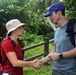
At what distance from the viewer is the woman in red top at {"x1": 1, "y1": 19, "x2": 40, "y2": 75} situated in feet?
12.7

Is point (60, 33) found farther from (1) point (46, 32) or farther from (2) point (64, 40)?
(1) point (46, 32)

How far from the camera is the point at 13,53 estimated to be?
12.7 ft

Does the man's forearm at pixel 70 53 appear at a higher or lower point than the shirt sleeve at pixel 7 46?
lower

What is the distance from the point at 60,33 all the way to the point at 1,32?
738 cm

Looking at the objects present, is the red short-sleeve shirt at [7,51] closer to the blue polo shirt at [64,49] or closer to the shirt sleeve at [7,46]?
the shirt sleeve at [7,46]

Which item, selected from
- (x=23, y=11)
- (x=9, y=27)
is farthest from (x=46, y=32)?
(x=9, y=27)

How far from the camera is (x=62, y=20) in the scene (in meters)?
3.84

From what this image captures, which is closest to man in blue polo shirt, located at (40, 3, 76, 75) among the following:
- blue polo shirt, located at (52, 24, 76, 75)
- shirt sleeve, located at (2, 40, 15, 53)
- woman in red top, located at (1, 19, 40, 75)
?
blue polo shirt, located at (52, 24, 76, 75)

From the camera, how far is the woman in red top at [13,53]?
12.7 ft

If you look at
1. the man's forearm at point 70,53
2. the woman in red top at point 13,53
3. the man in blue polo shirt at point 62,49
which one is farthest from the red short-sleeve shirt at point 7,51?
the man's forearm at point 70,53

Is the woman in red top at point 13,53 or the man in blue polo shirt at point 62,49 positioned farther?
the woman in red top at point 13,53

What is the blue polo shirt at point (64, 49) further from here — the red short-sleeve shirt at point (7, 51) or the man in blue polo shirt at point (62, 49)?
the red short-sleeve shirt at point (7, 51)

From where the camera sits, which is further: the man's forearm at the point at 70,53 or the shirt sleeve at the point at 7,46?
the shirt sleeve at the point at 7,46

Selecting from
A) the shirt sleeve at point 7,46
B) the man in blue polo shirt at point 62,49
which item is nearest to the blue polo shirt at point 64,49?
the man in blue polo shirt at point 62,49
